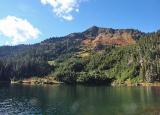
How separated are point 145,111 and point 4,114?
172ft

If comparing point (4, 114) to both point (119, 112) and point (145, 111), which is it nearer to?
point (119, 112)

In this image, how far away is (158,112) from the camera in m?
107

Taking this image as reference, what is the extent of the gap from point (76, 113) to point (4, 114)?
27.5 metres

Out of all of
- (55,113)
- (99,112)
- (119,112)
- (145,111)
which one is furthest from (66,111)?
(145,111)

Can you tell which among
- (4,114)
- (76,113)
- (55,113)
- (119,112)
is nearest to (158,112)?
(119,112)

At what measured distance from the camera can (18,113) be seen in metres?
121

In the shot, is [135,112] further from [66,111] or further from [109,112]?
[66,111]

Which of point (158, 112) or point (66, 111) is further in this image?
point (66, 111)

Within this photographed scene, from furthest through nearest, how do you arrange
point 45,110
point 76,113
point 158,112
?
point 45,110, point 76,113, point 158,112

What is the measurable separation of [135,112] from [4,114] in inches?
1922

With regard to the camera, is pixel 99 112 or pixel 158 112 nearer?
pixel 158 112

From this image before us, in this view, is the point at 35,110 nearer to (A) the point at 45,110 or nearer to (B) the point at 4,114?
(A) the point at 45,110

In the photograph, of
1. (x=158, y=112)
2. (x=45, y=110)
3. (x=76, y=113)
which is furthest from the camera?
(x=45, y=110)

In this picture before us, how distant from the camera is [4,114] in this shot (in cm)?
11794
